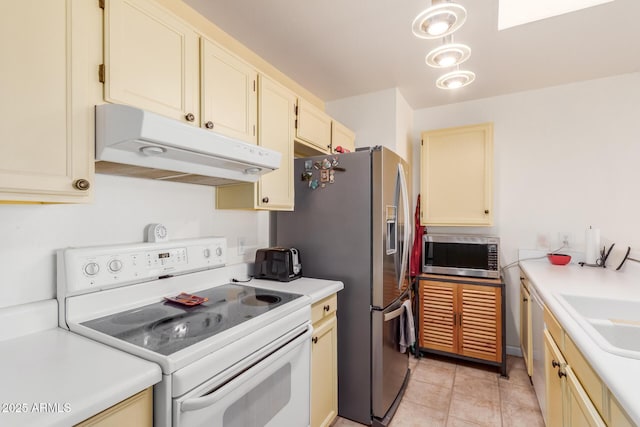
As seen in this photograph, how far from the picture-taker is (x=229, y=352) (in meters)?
1.02

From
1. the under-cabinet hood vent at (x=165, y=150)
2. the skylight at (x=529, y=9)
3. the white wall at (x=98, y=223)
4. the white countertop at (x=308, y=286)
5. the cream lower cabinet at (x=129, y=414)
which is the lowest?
the cream lower cabinet at (x=129, y=414)

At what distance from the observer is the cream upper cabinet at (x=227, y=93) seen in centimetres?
143

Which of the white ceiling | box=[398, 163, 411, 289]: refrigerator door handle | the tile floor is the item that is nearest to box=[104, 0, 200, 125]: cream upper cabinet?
the white ceiling

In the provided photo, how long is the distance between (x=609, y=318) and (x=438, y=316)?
1341mm

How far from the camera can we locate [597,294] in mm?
1613

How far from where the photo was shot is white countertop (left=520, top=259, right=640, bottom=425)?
2.56 ft

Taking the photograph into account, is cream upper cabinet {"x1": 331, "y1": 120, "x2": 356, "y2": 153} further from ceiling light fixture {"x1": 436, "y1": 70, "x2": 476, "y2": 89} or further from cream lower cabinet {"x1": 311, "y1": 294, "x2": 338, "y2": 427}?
cream lower cabinet {"x1": 311, "y1": 294, "x2": 338, "y2": 427}

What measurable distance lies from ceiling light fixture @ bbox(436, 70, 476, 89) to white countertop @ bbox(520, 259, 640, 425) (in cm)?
121

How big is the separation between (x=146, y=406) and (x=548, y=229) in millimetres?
3265

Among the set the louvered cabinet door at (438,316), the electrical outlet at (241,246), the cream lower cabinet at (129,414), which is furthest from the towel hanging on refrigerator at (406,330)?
the cream lower cabinet at (129,414)

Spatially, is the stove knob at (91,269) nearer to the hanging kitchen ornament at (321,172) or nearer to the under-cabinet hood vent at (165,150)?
the under-cabinet hood vent at (165,150)

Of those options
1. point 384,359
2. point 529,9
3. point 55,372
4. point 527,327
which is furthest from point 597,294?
point 55,372

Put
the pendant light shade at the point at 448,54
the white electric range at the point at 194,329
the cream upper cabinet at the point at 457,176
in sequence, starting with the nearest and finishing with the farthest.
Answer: the white electric range at the point at 194,329 → the pendant light shade at the point at 448,54 → the cream upper cabinet at the point at 457,176

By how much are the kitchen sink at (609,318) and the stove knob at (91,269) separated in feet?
5.94
